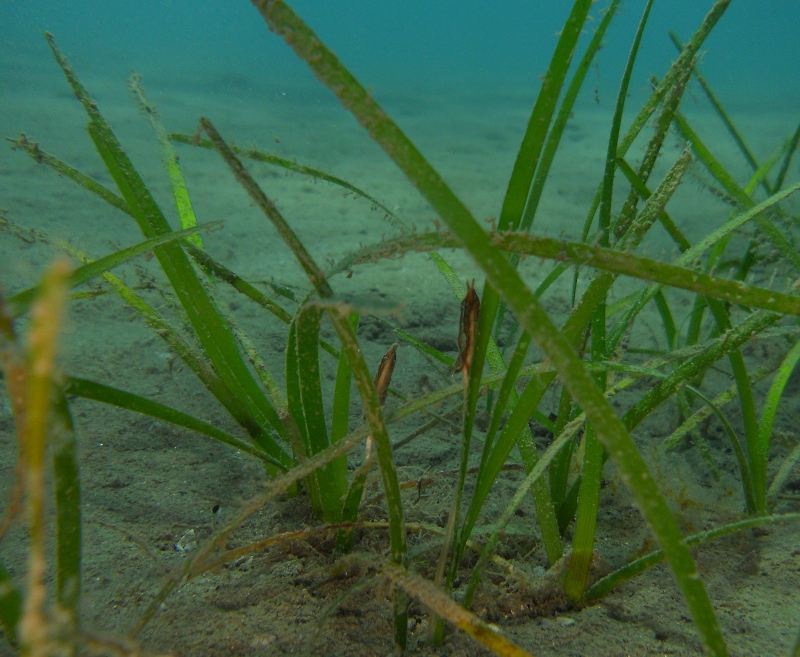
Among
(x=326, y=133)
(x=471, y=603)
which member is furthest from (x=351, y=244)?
(x=326, y=133)

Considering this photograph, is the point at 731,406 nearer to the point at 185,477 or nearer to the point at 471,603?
the point at 471,603

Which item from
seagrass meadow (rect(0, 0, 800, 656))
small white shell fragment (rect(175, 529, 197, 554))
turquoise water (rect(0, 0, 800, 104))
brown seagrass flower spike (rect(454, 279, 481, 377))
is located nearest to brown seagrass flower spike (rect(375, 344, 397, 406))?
seagrass meadow (rect(0, 0, 800, 656))

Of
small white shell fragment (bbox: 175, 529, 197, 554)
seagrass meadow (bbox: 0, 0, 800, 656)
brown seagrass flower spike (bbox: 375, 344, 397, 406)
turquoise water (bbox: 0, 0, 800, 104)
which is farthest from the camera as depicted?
turquoise water (bbox: 0, 0, 800, 104)

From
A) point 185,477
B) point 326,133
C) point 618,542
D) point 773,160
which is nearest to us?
point 618,542

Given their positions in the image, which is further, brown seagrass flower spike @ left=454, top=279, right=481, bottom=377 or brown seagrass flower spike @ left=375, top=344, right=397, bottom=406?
brown seagrass flower spike @ left=375, top=344, right=397, bottom=406

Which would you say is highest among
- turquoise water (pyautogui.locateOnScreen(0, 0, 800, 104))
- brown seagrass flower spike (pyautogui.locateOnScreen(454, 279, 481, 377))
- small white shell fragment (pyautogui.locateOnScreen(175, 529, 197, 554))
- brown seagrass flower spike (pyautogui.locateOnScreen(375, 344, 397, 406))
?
turquoise water (pyautogui.locateOnScreen(0, 0, 800, 104))

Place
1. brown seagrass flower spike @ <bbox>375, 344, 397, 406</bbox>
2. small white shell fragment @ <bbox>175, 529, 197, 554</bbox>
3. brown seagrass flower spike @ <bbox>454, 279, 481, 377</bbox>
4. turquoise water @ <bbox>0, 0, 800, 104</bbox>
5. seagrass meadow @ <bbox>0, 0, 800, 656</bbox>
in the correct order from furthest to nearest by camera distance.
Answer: turquoise water @ <bbox>0, 0, 800, 104</bbox>
small white shell fragment @ <bbox>175, 529, 197, 554</bbox>
brown seagrass flower spike @ <bbox>375, 344, 397, 406</bbox>
brown seagrass flower spike @ <bbox>454, 279, 481, 377</bbox>
seagrass meadow @ <bbox>0, 0, 800, 656</bbox>

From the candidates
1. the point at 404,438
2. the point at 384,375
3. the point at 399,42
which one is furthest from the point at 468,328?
the point at 399,42

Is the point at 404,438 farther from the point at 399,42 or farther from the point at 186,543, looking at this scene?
the point at 399,42

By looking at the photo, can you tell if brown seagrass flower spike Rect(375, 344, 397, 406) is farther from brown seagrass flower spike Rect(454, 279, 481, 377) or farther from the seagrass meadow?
brown seagrass flower spike Rect(454, 279, 481, 377)
